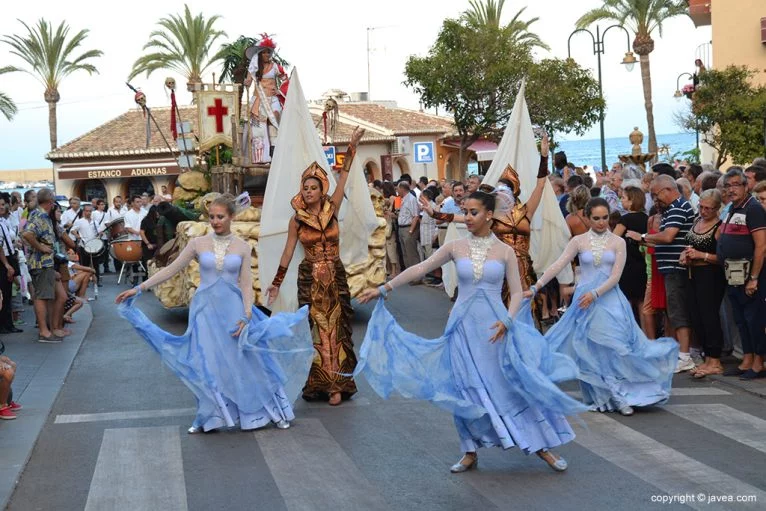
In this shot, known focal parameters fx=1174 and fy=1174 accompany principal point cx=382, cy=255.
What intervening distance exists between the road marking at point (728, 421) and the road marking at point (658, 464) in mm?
622

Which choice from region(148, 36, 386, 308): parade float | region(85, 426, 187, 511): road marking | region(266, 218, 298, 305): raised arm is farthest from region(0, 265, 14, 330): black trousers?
region(85, 426, 187, 511): road marking

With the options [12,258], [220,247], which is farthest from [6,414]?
[12,258]

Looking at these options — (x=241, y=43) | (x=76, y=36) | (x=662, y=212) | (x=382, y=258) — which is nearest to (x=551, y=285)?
(x=382, y=258)

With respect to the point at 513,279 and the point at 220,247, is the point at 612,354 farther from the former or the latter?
the point at 220,247

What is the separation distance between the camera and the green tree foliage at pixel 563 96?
4369 centimetres

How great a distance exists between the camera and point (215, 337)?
30.1ft

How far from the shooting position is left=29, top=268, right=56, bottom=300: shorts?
1532 centimetres

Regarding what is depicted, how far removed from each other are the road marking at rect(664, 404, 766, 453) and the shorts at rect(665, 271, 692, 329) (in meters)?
1.90

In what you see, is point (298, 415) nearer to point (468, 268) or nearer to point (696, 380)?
point (468, 268)

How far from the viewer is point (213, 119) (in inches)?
701

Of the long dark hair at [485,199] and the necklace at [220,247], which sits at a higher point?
the long dark hair at [485,199]

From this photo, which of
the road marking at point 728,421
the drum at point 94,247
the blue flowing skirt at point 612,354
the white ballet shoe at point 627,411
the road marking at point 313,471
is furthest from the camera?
the drum at point 94,247

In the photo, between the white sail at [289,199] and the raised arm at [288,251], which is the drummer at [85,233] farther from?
the raised arm at [288,251]

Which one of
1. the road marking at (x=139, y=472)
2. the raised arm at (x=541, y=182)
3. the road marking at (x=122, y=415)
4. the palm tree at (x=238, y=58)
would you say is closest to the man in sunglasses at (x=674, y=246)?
the raised arm at (x=541, y=182)
